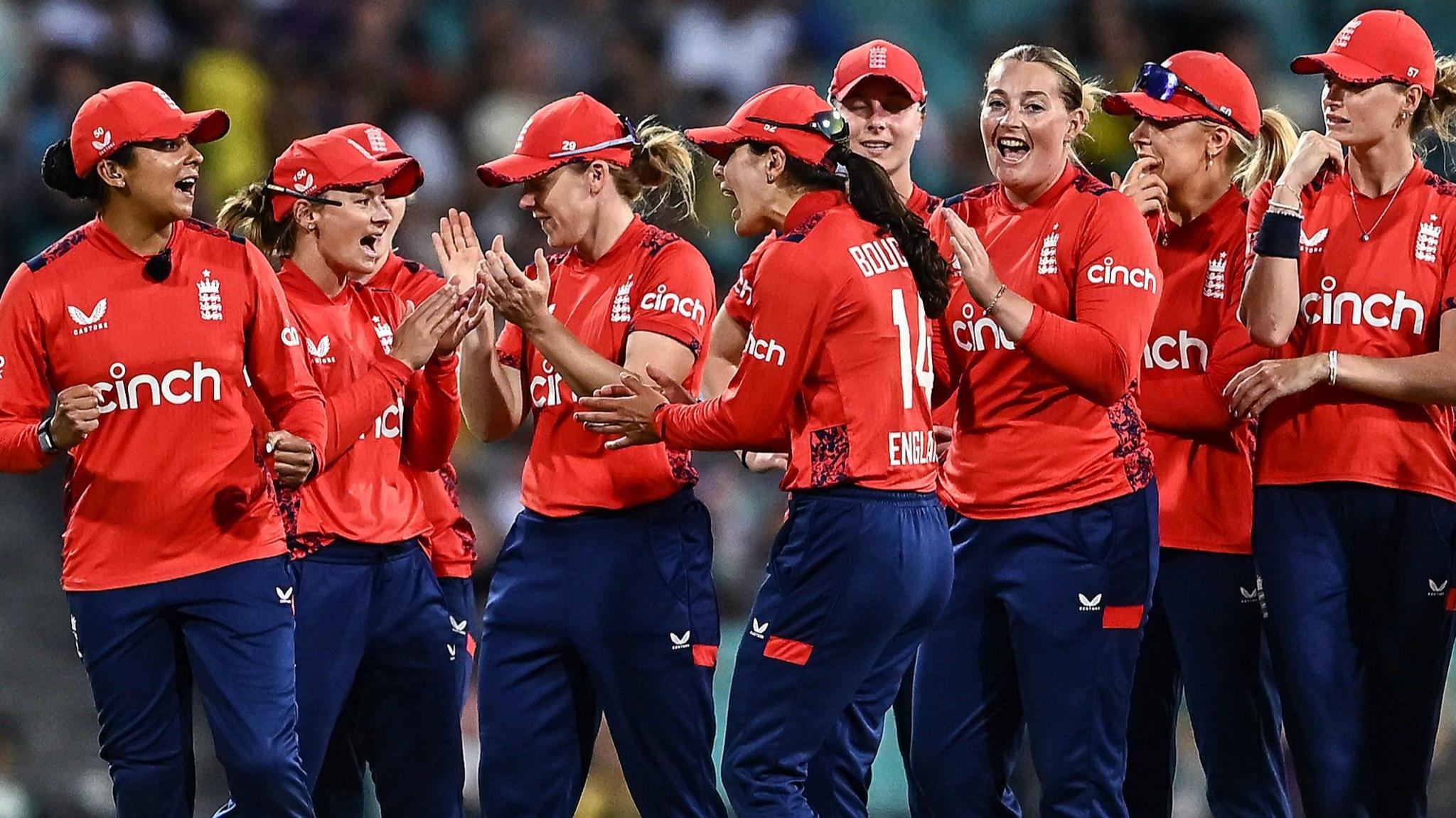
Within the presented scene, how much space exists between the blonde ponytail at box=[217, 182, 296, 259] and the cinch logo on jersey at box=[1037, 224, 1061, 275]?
222cm

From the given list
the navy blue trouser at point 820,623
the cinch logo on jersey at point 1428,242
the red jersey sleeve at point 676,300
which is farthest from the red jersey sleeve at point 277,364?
the cinch logo on jersey at point 1428,242

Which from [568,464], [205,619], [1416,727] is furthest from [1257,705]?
[205,619]

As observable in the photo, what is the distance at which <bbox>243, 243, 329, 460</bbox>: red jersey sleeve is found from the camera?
209 inches

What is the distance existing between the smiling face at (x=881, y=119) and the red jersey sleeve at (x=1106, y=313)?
1.12 m

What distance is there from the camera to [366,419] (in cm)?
548

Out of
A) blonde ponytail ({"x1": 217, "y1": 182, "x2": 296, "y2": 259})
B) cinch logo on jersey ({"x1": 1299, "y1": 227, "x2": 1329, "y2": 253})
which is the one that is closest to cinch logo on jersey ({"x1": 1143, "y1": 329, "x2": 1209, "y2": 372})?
cinch logo on jersey ({"x1": 1299, "y1": 227, "x2": 1329, "y2": 253})

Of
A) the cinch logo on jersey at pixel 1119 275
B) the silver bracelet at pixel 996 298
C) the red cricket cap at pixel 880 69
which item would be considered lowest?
the silver bracelet at pixel 996 298

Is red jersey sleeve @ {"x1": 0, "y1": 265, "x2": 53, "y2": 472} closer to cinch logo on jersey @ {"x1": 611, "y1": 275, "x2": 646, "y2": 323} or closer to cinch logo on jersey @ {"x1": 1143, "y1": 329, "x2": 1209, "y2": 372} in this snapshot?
cinch logo on jersey @ {"x1": 611, "y1": 275, "x2": 646, "y2": 323}

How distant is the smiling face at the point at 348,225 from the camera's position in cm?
567

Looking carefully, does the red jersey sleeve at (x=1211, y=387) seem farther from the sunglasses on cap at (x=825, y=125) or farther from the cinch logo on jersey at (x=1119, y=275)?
the sunglasses on cap at (x=825, y=125)

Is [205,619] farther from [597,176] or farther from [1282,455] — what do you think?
[1282,455]

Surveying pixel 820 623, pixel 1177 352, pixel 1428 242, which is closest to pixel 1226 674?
pixel 1177 352

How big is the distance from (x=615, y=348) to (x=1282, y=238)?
184 cm

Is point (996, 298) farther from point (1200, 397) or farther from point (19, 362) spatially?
point (19, 362)
